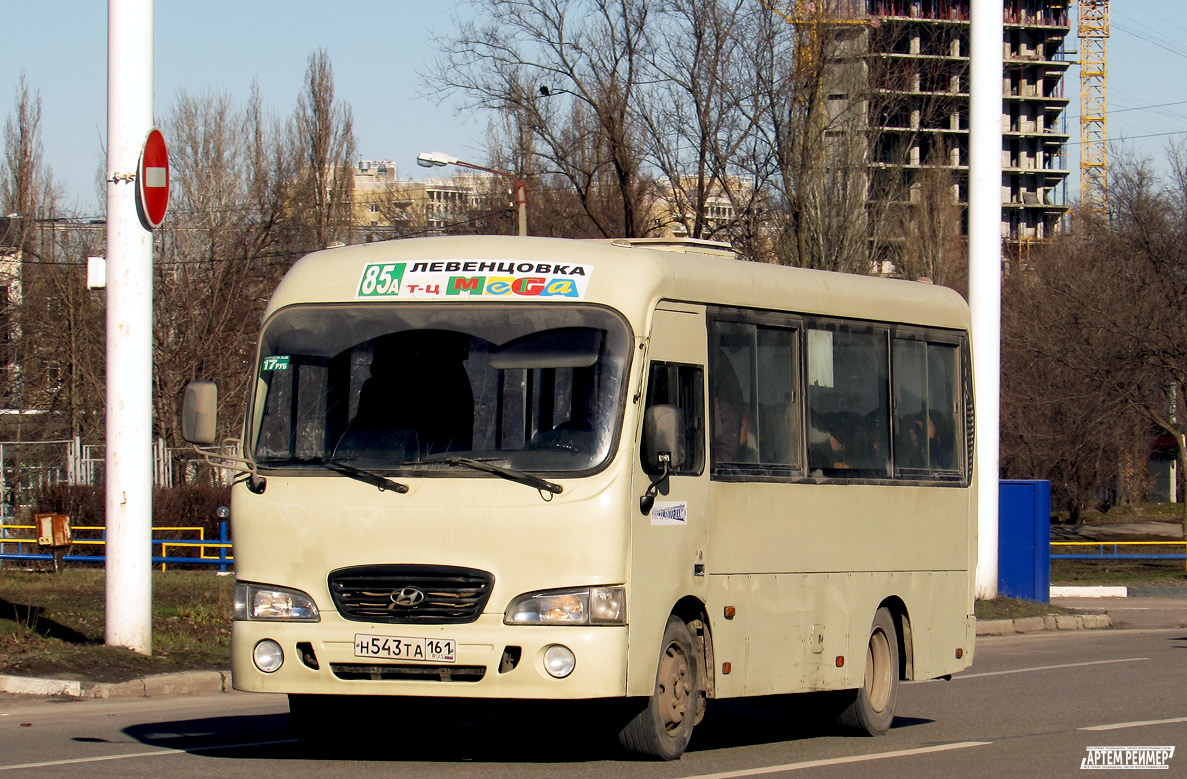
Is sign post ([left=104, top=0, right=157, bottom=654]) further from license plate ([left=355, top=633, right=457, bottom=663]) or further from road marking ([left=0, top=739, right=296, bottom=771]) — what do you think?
license plate ([left=355, top=633, right=457, bottom=663])

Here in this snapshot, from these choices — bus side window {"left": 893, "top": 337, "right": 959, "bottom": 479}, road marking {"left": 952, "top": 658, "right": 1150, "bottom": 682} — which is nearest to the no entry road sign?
bus side window {"left": 893, "top": 337, "right": 959, "bottom": 479}

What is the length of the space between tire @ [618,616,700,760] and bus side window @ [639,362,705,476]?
2.95 ft

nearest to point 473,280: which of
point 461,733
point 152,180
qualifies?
point 461,733

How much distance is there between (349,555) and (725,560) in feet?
7.42

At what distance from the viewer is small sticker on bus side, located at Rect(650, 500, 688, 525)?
8.78 meters

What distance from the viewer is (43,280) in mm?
46219

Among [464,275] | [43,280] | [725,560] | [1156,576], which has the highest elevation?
[43,280]

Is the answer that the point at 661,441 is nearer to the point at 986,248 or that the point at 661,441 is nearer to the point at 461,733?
the point at 461,733

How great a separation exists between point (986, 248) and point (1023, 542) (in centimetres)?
469

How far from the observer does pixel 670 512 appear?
892 centimetres

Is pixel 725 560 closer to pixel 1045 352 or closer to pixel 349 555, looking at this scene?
pixel 349 555

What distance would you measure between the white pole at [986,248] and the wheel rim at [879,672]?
1149 centimetres

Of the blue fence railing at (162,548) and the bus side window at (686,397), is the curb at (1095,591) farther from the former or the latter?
the bus side window at (686,397)

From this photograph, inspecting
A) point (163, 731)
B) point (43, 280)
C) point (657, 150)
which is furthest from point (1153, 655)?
point (43, 280)
